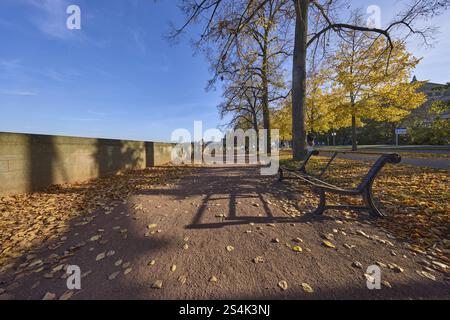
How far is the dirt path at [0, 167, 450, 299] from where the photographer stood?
1747 millimetres

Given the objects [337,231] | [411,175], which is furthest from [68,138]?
[411,175]

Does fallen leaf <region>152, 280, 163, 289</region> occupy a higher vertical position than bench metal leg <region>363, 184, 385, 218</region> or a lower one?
lower

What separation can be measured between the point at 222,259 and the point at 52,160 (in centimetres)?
598

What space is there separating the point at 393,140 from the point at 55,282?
51.2 m

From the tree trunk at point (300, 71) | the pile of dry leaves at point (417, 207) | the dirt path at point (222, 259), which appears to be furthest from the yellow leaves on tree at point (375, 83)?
the dirt path at point (222, 259)

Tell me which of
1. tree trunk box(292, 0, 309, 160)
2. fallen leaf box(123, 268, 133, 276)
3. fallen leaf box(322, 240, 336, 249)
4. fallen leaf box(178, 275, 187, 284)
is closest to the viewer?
fallen leaf box(178, 275, 187, 284)

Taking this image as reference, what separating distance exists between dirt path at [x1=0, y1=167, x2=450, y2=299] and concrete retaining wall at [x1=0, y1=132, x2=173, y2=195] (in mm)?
2668

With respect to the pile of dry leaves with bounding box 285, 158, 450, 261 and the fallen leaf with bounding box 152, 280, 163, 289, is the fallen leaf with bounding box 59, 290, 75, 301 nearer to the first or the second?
the fallen leaf with bounding box 152, 280, 163, 289

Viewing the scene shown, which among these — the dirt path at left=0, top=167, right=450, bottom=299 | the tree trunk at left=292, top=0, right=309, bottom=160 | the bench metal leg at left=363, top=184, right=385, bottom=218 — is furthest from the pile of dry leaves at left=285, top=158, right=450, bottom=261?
the tree trunk at left=292, top=0, right=309, bottom=160

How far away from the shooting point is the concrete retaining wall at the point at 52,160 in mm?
4336

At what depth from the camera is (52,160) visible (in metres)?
5.38
